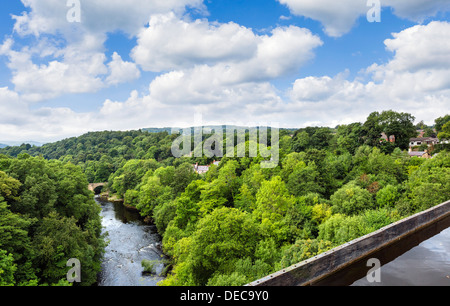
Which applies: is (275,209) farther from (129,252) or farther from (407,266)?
(407,266)

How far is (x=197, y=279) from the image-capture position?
62.8 feet

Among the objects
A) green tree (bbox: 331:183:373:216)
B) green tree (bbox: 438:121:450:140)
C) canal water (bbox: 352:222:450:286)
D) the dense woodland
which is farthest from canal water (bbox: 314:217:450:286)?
green tree (bbox: 438:121:450:140)

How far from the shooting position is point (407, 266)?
4617 millimetres

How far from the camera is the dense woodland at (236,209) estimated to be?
18125 millimetres

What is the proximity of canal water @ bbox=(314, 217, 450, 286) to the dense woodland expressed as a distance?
32.0 ft

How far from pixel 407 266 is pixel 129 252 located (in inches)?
1238

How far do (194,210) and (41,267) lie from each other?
17987 mm

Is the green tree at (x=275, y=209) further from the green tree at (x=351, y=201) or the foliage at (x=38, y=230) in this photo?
the foliage at (x=38, y=230)

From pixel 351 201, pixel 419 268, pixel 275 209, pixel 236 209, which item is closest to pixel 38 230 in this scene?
pixel 236 209

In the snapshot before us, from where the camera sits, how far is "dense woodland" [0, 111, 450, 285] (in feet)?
59.5

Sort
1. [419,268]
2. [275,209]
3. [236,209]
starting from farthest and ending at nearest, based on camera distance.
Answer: [275,209], [236,209], [419,268]

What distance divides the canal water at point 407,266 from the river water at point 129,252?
2266 cm
